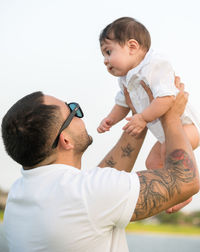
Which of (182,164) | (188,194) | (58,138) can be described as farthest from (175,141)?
(58,138)

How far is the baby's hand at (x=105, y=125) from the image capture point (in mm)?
3434

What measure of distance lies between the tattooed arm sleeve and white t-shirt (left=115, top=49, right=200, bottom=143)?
30 cm

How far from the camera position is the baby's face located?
3.05m

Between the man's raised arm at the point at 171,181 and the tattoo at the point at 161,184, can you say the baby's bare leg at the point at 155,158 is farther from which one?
the tattoo at the point at 161,184

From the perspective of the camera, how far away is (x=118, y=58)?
3.05m

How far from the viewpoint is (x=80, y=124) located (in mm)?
2553

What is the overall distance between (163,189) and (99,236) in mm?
516

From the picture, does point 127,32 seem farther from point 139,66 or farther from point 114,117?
point 114,117

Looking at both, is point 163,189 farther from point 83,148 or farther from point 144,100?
point 144,100

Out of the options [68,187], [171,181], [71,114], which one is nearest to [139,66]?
[71,114]

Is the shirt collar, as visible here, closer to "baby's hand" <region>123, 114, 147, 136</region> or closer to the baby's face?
Result: the baby's face

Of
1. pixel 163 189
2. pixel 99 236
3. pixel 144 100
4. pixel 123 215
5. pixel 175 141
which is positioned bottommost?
pixel 99 236

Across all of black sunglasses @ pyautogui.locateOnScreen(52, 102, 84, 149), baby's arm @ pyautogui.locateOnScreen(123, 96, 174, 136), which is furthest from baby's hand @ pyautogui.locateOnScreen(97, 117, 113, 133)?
black sunglasses @ pyautogui.locateOnScreen(52, 102, 84, 149)

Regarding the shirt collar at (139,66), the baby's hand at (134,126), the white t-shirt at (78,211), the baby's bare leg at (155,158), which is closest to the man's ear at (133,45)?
the shirt collar at (139,66)
